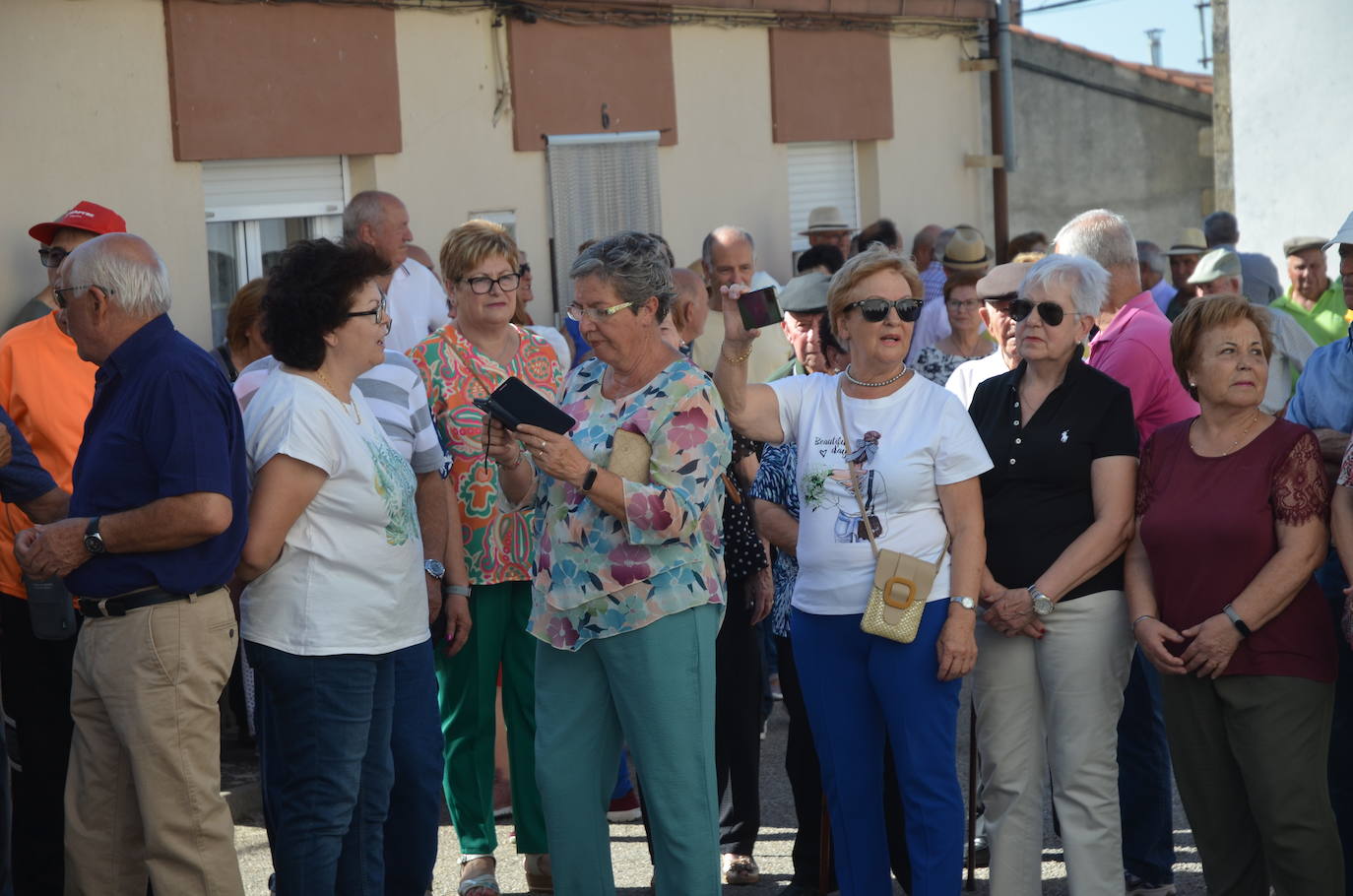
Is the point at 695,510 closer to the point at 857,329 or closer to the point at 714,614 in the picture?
the point at 714,614

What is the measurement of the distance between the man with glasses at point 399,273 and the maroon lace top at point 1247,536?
3.31m

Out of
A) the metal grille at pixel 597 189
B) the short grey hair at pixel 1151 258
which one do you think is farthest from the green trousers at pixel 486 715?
the short grey hair at pixel 1151 258

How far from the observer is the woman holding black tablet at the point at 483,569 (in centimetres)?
505

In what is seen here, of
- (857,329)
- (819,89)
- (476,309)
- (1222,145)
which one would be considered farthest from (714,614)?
(1222,145)

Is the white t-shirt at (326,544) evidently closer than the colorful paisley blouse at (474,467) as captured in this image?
Yes

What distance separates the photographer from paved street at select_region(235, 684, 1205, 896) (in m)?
5.11

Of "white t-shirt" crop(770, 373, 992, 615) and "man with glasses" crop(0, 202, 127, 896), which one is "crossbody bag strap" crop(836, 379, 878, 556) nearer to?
"white t-shirt" crop(770, 373, 992, 615)

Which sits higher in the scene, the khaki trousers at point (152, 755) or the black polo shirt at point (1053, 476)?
the black polo shirt at point (1053, 476)

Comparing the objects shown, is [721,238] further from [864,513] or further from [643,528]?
[643,528]

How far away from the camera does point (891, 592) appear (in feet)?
13.3

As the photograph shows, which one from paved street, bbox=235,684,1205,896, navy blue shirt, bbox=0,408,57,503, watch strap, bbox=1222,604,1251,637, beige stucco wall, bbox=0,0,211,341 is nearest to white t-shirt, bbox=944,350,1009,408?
watch strap, bbox=1222,604,1251,637

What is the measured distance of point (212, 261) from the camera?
Answer: 8.38 m

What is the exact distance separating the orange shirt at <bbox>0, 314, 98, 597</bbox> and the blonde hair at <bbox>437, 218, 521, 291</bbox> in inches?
46.7

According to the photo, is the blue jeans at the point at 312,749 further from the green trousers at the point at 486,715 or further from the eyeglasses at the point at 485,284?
the eyeglasses at the point at 485,284
